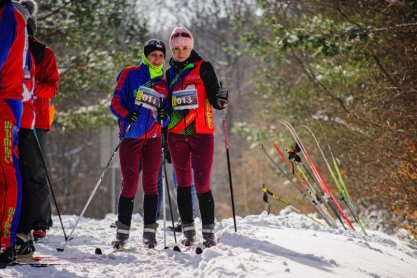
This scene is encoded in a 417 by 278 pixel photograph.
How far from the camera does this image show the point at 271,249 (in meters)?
4.69

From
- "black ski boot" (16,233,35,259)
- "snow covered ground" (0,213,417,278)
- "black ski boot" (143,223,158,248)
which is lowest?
"snow covered ground" (0,213,417,278)

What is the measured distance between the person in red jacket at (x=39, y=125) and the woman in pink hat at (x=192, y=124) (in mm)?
1153

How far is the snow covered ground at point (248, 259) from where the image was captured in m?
4.02

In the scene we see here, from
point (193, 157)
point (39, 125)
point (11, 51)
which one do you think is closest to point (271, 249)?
point (193, 157)

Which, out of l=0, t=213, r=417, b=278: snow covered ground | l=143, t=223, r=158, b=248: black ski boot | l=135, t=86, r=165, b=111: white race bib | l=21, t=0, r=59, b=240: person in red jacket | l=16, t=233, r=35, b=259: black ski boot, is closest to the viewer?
l=0, t=213, r=417, b=278: snow covered ground

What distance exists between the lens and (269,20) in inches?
483

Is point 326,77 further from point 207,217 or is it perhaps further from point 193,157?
point 207,217

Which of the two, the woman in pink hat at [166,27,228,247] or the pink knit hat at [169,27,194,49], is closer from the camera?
the woman in pink hat at [166,27,228,247]

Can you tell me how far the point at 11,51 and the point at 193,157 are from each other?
188cm

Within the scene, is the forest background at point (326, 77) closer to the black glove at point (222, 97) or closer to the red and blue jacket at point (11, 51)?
the black glove at point (222, 97)

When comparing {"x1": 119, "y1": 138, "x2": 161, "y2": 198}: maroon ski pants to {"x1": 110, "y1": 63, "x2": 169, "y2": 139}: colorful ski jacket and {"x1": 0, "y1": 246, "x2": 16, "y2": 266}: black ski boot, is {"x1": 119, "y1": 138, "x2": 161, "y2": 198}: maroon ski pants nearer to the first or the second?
{"x1": 110, "y1": 63, "x2": 169, "y2": 139}: colorful ski jacket

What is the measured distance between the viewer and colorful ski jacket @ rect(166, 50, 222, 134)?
528 cm

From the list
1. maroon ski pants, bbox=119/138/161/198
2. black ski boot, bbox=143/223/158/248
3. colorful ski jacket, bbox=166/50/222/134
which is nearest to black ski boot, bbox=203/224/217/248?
black ski boot, bbox=143/223/158/248

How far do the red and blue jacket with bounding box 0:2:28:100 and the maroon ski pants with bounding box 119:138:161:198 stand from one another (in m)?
1.42
